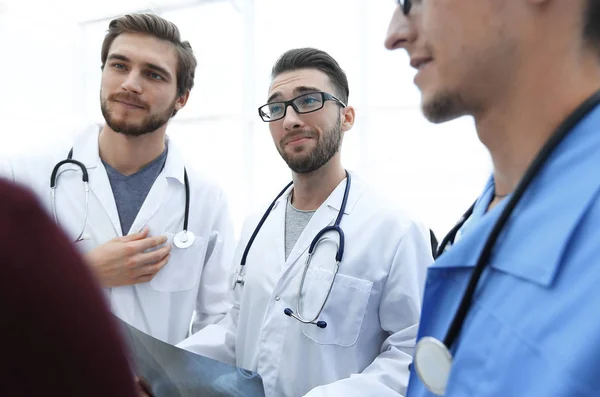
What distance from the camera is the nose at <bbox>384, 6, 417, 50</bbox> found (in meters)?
0.61

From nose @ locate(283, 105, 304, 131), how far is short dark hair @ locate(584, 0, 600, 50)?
0.85 m

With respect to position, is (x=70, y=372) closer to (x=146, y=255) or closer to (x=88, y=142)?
(x=146, y=255)

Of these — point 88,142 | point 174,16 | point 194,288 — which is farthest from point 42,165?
point 174,16

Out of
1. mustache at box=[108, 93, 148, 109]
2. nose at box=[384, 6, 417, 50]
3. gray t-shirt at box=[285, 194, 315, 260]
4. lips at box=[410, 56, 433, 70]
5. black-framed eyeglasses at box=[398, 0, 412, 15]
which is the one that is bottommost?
gray t-shirt at box=[285, 194, 315, 260]

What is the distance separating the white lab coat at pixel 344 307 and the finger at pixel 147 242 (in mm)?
321

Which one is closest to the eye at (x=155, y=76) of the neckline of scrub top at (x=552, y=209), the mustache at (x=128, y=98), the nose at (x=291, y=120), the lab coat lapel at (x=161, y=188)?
the mustache at (x=128, y=98)

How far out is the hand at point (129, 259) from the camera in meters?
1.25

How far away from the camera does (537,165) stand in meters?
0.48

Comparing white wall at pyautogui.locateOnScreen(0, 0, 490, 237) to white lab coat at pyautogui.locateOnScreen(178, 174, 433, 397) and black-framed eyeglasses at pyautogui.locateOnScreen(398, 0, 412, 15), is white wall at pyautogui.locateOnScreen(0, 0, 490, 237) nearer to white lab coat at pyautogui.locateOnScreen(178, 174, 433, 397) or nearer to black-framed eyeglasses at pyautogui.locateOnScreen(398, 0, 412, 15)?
white lab coat at pyautogui.locateOnScreen(178, 174, 433, 397)

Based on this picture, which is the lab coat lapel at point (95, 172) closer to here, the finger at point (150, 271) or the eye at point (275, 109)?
the finger at point (150, 271)

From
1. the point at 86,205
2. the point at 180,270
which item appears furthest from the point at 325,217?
the point at 86,205

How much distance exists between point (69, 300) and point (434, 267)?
1.67 ft

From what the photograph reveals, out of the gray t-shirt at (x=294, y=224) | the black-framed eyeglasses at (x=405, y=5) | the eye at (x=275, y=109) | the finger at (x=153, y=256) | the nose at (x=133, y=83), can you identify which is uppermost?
the black-framed eyeglasses at (x=405, y=5)

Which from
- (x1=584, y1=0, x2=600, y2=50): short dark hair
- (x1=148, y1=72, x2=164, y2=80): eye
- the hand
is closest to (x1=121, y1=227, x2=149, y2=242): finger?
the hand
